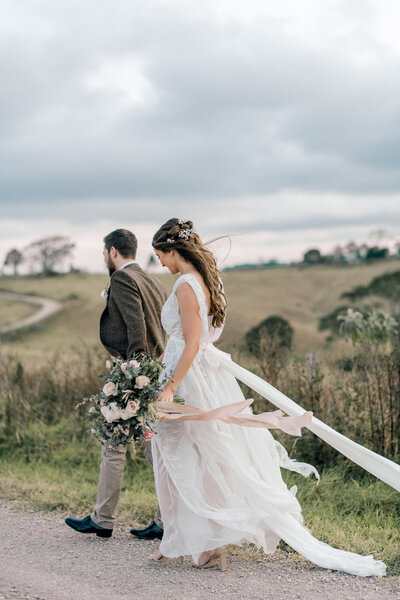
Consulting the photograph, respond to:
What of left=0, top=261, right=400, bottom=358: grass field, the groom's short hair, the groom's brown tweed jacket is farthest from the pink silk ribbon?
left=0, top=261, right=400, bottom=358: grass field

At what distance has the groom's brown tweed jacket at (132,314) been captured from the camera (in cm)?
511

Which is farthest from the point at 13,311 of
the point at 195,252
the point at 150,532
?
the point at 195,252

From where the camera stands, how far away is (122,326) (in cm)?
529

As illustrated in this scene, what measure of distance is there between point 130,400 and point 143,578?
119cm

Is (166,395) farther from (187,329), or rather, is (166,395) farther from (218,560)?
(218,560)

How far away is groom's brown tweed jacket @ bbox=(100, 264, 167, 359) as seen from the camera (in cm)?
511

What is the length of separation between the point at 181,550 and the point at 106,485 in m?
0.94

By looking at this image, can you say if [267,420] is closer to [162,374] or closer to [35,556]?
[162,374]

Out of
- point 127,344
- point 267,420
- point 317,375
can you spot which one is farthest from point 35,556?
point 317,375

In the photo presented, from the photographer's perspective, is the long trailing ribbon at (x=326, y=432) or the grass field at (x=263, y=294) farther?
the grass field at (x=263, y=294)

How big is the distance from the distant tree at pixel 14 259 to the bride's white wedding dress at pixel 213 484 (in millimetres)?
42851

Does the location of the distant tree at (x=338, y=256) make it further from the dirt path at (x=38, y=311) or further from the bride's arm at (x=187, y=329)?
the bride's arm at (x=187, y=329)

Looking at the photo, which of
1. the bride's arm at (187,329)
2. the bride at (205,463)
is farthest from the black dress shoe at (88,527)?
the bride's arm at (187,329)

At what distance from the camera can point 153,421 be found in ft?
14.5
